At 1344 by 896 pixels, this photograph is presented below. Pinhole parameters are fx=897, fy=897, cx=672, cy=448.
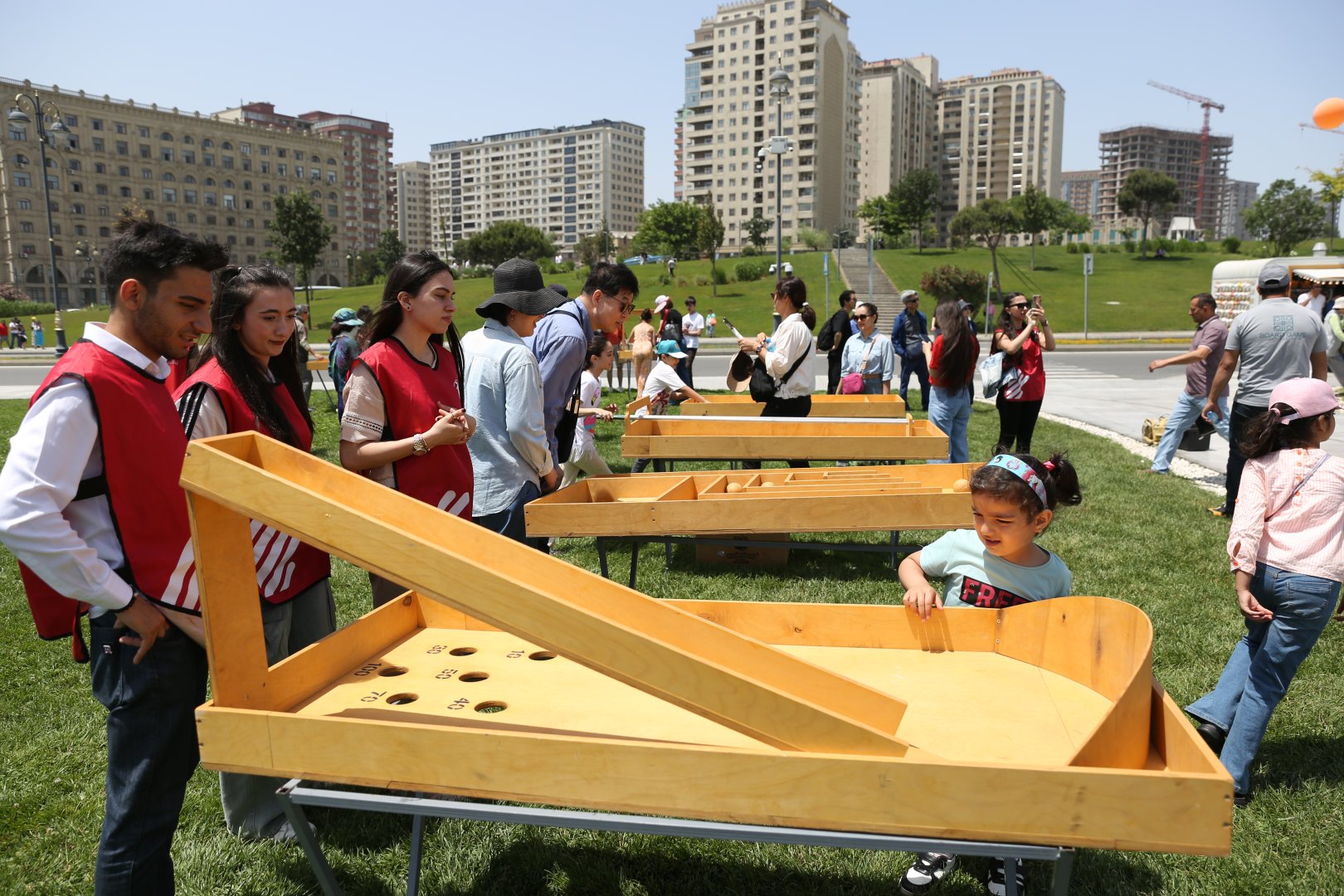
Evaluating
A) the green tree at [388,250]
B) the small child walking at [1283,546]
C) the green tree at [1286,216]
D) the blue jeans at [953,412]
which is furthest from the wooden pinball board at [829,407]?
the green tree at [388,250]

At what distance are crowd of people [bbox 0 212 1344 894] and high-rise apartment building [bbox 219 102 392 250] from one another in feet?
563

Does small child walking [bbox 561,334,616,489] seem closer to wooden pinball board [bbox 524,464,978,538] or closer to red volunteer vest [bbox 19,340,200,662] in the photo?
wooden pinball board [bbox 524,464,978,538]

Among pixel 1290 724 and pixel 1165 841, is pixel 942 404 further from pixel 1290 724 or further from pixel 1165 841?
pixel 1165 841

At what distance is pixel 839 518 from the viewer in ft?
18.6

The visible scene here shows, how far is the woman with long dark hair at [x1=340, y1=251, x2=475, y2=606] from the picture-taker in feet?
11.7

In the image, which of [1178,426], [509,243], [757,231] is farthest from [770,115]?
[1178,426]

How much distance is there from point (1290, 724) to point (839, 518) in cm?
250

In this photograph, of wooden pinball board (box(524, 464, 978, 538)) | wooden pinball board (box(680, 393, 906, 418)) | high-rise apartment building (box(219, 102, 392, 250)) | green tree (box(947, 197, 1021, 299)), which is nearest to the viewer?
wooden pinball board (box(524, 464, 978, 538))

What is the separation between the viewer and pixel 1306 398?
3.49 metres

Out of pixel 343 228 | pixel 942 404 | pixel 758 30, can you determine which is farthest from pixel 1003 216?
pixel 343 228

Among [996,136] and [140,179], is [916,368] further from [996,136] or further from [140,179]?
[996,136]

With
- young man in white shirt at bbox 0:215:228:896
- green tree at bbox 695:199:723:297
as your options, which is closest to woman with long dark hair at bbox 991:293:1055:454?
young man in white shirt at bbox 0:215:228:896

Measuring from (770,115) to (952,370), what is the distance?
13532cm

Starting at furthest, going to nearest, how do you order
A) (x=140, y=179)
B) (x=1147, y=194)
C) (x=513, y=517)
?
(x=140, y=179) → (x=1147, y=194) → (x=513, y=517)
